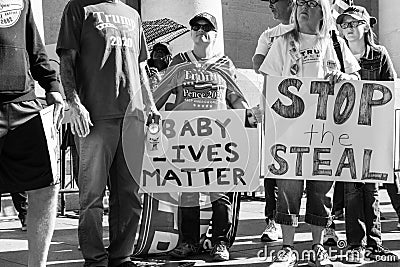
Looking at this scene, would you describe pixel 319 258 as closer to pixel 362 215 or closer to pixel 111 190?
pixel 362 215

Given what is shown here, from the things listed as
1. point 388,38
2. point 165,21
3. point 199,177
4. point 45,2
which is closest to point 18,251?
point 199,177

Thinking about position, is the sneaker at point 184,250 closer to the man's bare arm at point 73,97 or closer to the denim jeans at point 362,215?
the denim jeans at point 362,215

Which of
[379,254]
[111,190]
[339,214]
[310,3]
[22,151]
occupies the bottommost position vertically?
[339,214]

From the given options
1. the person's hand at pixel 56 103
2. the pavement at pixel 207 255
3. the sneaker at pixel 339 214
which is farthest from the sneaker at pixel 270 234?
the person's hand at pixel 56 103

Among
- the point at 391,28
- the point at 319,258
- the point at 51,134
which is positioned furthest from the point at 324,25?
the point at 391,28

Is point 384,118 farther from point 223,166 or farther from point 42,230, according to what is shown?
point 42,230

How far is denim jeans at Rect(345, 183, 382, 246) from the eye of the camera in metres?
5.10

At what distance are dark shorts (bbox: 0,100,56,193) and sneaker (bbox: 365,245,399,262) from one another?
260 centimetres

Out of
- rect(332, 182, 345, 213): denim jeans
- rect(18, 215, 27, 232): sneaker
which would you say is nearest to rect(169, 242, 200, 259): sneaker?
rect(18, 215, 27, 232): sneaker

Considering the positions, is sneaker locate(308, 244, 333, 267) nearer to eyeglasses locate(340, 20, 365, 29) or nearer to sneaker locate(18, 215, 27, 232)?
eyeglasses locate(340, 20, 365, 29)

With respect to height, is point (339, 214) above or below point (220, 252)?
below

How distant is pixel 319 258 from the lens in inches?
186

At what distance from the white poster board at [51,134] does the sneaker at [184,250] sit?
61.5 inches

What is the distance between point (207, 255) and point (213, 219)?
29 cm
